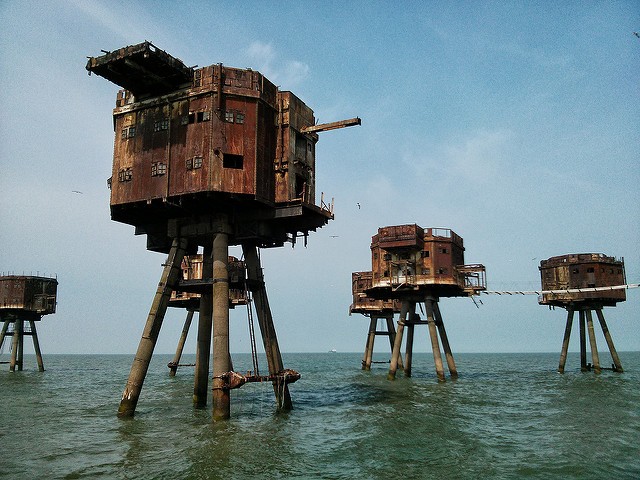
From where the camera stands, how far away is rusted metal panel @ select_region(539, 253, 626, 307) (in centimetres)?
4547

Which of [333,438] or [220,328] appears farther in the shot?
[220,328]

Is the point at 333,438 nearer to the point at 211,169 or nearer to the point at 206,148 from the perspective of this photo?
the point at 211,169

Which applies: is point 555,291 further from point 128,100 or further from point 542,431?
point 128,100

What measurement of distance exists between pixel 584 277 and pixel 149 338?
38.3 m

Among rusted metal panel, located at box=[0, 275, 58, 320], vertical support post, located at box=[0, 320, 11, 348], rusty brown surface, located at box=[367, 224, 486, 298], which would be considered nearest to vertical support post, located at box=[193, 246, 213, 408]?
rusty brown surface, located at box=[367, 224, 486, 298]

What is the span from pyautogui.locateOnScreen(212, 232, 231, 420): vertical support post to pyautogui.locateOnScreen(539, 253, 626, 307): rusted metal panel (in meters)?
35.2

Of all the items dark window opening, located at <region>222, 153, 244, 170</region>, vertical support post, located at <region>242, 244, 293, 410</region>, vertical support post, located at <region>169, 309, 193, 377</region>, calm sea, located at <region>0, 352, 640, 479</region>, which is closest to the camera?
calm sea, located at <region>0, 352, 640, 479</region>

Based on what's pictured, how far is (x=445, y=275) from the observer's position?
39.1 metres

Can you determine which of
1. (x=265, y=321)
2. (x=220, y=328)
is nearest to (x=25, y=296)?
(x=265, y=321)

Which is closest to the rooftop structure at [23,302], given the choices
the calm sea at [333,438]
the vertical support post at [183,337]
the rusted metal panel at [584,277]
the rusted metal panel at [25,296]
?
the rusted metal panel at [25,296]

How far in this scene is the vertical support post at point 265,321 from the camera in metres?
23.9

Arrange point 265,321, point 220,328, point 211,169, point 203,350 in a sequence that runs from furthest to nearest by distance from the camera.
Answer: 1. point 203,350
2. point 265,321
3. point 211,169
4. point 220,328

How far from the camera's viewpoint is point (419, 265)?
39750mm

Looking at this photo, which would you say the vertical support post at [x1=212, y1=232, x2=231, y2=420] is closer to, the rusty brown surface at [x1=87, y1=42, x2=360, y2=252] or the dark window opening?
the rusty brown surface at [x1=87, y1=42, x2=360, y2=252]
